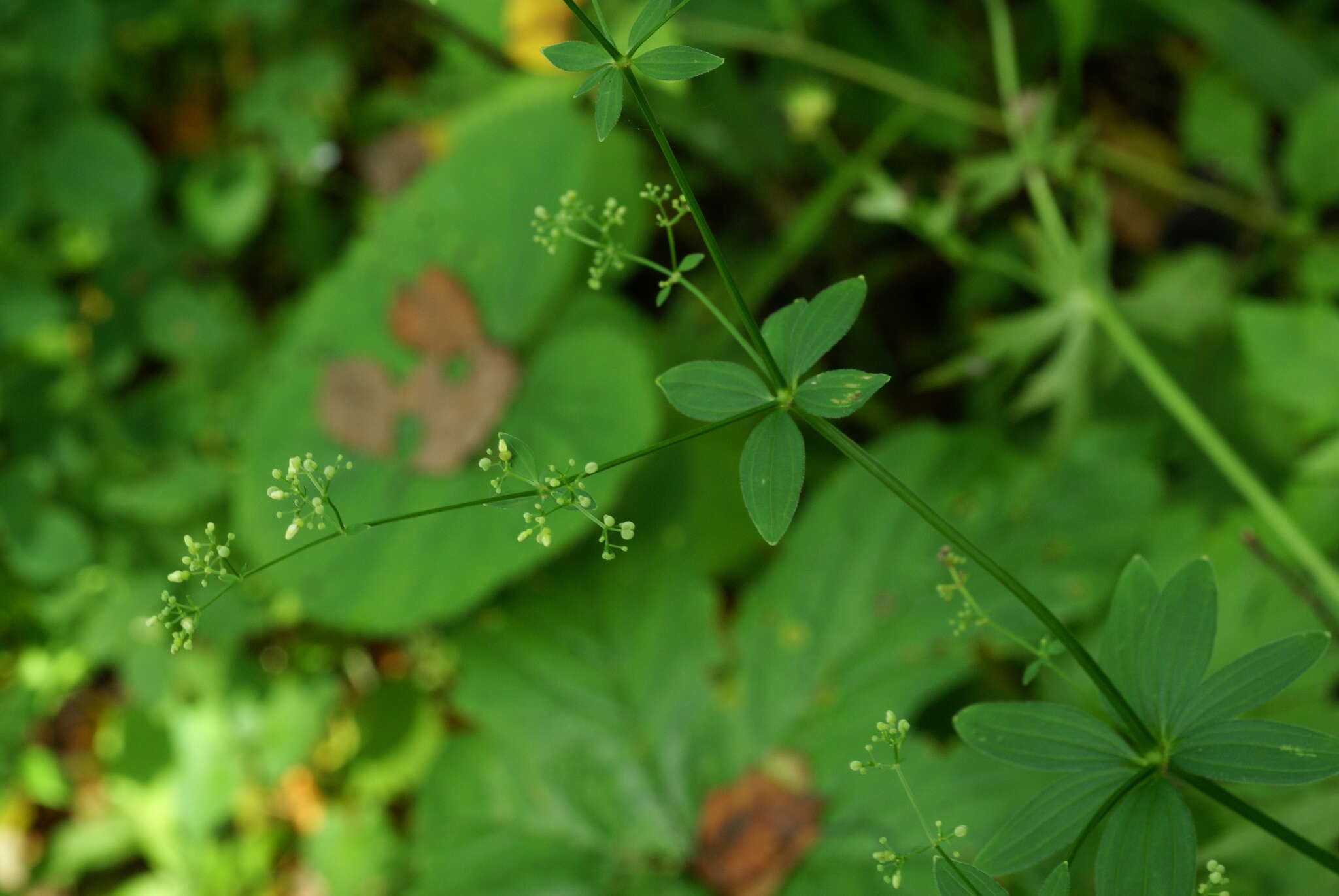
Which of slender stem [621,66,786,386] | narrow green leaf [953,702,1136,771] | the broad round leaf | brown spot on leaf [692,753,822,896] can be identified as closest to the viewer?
slender stem [621,66,786,386]

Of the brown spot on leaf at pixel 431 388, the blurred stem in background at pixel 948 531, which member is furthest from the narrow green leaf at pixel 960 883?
the brown spot on leaf at pixel 431 388

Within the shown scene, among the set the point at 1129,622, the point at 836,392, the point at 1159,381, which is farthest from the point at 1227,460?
the point at 836,392

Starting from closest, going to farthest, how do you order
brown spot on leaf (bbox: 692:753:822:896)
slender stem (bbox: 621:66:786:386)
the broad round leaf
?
1. slender stem (bbox: 621:66:786:386)
2. brown spot on leaf (bbox: 692:753:822:896)
3. the broad round leaf

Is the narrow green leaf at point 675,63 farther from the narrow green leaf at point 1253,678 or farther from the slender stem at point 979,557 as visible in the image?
the narrow green leaf at point 1253,678

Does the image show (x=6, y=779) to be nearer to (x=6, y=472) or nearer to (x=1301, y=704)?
(x=6, y=472)

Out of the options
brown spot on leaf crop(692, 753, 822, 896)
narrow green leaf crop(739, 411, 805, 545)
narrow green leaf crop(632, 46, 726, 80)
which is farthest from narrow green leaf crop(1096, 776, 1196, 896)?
brown spot on leaf crop(692, 753, 822, 896)

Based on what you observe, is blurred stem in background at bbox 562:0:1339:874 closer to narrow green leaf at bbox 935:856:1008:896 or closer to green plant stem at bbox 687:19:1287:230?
narrow green leaf at bbox 935:856:1008:896

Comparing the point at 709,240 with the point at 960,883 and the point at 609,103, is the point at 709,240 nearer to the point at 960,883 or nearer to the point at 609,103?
the point at 609,103
